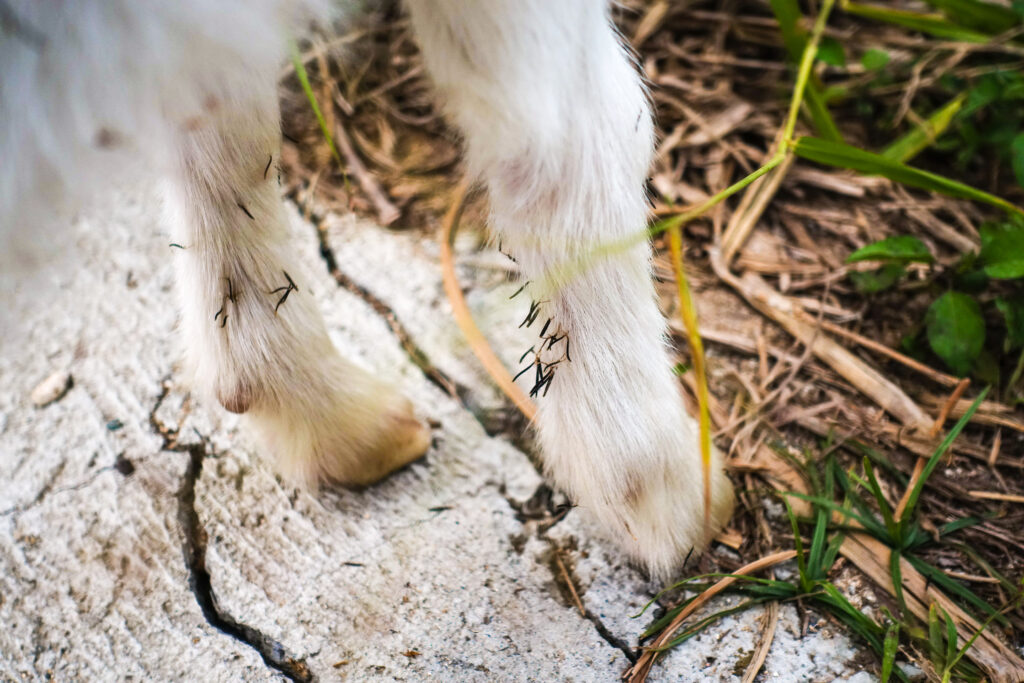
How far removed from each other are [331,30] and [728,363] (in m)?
1.01

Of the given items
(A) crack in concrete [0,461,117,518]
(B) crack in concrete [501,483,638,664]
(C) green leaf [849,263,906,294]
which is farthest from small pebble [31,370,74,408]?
(C) green leaf [849,263,906,294]

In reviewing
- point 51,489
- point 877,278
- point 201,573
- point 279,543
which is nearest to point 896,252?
point 877,278

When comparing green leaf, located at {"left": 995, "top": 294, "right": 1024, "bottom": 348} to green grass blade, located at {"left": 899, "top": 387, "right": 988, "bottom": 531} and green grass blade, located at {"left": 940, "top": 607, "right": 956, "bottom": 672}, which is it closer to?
green grass blade, located at {"left": 899, "top": 387, "right": 988, "bottom": 531}

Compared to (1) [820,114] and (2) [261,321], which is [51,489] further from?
(1) [820,114]

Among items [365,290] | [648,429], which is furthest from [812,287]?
[365,290]

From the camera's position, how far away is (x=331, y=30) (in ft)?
2.67

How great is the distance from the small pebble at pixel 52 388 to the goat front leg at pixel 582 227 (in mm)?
899

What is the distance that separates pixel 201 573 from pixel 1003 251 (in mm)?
1398

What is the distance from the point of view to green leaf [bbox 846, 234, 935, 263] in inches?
54.9

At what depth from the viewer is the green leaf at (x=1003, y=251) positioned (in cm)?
130

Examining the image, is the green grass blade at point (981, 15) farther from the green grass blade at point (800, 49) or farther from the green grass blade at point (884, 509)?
the green grass blade at point (884, 509)

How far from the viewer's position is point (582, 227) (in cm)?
96

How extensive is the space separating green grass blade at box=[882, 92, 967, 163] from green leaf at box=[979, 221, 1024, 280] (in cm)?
35

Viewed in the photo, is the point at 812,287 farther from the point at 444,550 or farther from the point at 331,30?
the point at 331,30
